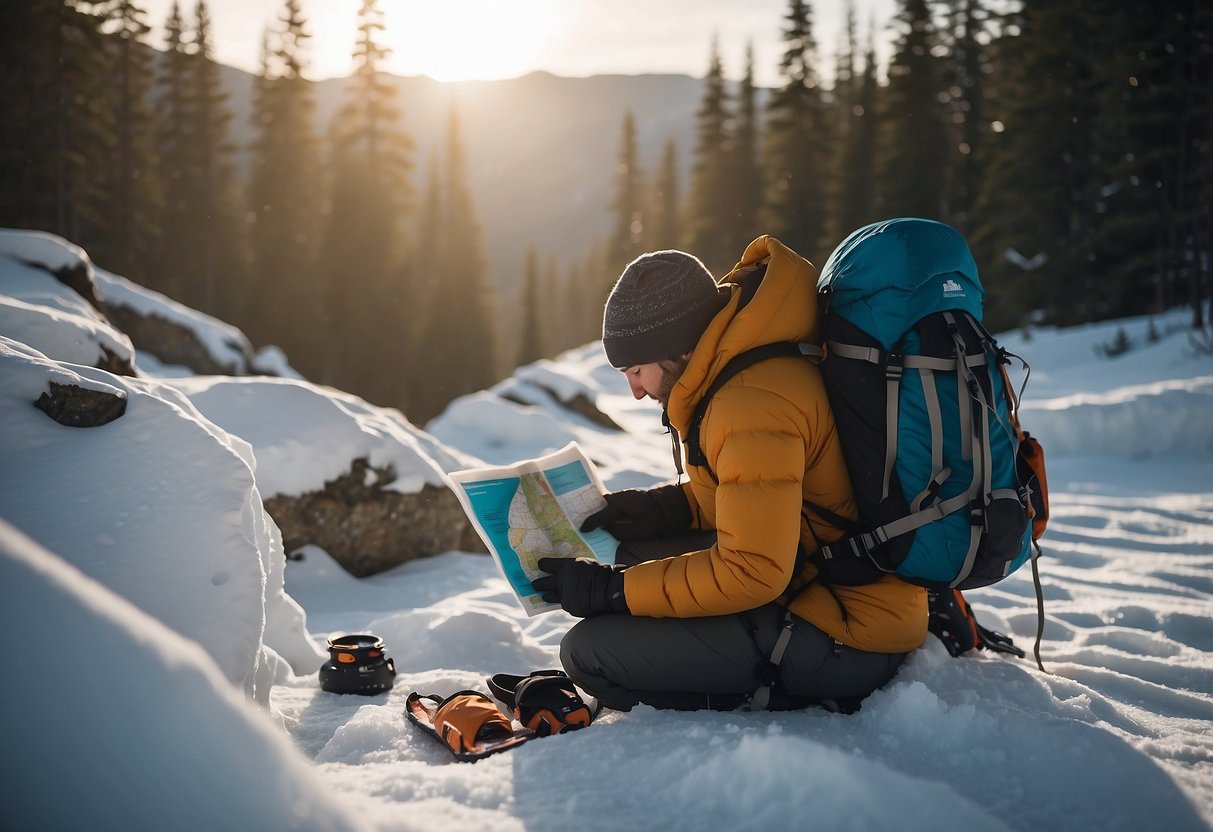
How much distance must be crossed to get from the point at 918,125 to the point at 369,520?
23699mm

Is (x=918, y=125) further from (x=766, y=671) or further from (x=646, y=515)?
(x=766, y=671)

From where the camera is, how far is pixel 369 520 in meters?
4.72

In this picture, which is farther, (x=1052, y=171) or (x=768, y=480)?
(x=1052, y=171)

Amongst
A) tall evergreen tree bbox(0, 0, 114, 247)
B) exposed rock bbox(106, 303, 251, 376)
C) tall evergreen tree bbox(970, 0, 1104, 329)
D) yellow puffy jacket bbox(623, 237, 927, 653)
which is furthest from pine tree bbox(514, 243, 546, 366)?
yellow puffy jacket bbox(623, 237, 927, 653)

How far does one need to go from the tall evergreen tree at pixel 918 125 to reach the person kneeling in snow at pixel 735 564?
23.4 m

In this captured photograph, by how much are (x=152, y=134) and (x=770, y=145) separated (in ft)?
75.8

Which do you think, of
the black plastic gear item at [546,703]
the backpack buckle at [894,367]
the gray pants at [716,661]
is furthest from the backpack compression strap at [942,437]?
the black plastic gear item at [546,703]

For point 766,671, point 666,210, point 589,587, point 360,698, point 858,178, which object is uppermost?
point 666,210

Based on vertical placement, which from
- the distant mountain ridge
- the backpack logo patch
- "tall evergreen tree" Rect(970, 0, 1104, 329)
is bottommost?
the backpack logo patch

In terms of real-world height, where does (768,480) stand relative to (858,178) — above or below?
below

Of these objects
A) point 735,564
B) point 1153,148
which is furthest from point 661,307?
point 1153,148

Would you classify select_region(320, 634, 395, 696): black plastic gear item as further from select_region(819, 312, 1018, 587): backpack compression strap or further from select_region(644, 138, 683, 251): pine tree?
select_region(644, 138, 683, 251): pine tree

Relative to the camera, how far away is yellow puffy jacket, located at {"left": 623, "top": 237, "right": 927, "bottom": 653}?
202cm

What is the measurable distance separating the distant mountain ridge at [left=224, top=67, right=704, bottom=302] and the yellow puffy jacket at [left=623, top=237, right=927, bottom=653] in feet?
339
